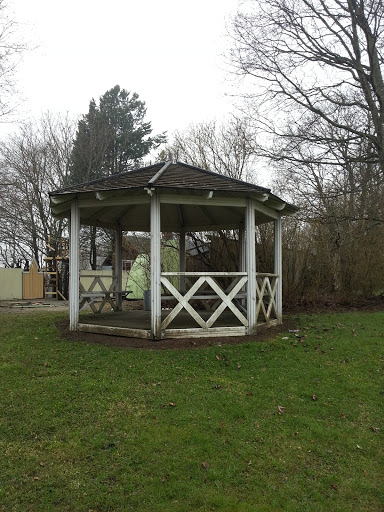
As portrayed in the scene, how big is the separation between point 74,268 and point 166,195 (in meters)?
2.56

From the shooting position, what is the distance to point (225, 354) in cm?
609

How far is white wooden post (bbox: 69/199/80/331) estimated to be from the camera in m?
7.66

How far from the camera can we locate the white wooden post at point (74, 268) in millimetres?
7660

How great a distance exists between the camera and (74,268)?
25.9 feet

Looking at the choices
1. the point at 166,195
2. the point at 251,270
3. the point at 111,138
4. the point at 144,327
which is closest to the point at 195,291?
the point at 251,270

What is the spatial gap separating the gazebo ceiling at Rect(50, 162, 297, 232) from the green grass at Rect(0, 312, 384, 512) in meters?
2.70

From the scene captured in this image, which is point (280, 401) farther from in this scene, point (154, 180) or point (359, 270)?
point (359, 270)

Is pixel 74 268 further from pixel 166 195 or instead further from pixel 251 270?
pixel 251 270

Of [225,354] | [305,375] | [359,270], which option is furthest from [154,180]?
[359,270]

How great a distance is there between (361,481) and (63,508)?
242 cm

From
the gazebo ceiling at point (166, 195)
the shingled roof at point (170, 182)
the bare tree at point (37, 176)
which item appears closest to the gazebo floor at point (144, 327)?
the gazebo ceiling at point (166, 195)

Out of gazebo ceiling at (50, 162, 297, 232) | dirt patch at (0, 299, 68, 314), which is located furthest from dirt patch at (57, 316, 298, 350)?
dirt patch at (0, 299, 68, 314)

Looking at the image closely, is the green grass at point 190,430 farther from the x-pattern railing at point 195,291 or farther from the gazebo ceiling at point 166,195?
the gazebo ceiling at point 166,195

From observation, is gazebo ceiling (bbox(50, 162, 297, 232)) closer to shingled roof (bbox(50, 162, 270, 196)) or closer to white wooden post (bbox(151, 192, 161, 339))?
shingled roof (bbox(50, 162, 270, 196))
